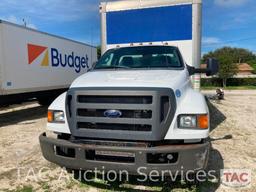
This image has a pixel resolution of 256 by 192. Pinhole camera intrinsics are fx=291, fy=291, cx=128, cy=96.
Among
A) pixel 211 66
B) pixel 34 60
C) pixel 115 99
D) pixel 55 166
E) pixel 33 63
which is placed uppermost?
pixel 34 60

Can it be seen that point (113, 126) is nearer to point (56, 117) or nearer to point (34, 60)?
point (56, 117)

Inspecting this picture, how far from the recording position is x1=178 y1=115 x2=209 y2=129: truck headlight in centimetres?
349

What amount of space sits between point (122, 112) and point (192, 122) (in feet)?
2.79

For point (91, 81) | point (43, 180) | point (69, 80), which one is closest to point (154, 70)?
point (91, 81)

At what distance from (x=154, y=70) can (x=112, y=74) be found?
689mm

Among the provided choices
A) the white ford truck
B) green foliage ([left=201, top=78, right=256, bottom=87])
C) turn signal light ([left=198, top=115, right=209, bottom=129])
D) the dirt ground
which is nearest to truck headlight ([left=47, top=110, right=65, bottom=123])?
the white ford truck

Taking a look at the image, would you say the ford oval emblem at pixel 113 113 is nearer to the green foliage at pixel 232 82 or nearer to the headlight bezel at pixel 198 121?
the headlight bezel at pixel 198 121

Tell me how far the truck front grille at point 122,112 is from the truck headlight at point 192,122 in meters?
0.16

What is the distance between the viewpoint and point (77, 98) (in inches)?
146

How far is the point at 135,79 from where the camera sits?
3898mm

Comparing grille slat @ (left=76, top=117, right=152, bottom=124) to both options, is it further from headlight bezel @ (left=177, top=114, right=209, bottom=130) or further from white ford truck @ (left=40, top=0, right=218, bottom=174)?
headlight bezel @ (left=177, top=114, right=209, bottom=130)

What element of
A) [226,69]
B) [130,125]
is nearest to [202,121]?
[130,125]

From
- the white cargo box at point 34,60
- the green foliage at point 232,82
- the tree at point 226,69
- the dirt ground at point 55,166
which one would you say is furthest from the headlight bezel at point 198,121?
the tree at point 226,69

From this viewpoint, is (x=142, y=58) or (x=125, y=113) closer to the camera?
(x=125, y=113)
